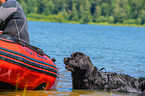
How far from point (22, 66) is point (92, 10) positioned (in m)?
122

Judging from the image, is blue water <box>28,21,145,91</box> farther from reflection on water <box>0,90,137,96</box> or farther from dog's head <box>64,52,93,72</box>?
dog's head <box>64,52,93,72</box>

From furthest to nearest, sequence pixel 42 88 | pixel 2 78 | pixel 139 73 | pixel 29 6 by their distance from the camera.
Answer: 1. pixel 29 6
2. pixel 139 73
3. pixel 42 88
4. pixel 2 78

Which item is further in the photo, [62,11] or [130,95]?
[62,11]

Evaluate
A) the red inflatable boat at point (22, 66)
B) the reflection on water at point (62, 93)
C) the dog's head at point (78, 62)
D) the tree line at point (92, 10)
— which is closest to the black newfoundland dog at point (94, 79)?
the dog's head at point (78, 62)

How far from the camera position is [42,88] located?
719cm

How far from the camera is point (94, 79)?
7.28 metres

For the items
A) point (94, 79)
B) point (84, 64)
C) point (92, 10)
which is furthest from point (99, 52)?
point (92, 10)

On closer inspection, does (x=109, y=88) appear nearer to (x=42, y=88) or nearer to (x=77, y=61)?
(x=77, y=61)

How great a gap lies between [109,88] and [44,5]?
400ft

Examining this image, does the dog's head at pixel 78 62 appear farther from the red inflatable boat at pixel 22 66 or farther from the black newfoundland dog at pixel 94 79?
the red inflatable boat at pixel 22 66

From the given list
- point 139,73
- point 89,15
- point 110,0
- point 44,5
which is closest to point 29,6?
point 44,5

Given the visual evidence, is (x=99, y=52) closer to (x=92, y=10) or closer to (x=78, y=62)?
(x=78, y=62)

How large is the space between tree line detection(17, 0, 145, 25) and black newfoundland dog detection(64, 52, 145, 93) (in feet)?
317

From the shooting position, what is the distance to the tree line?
11012cm
